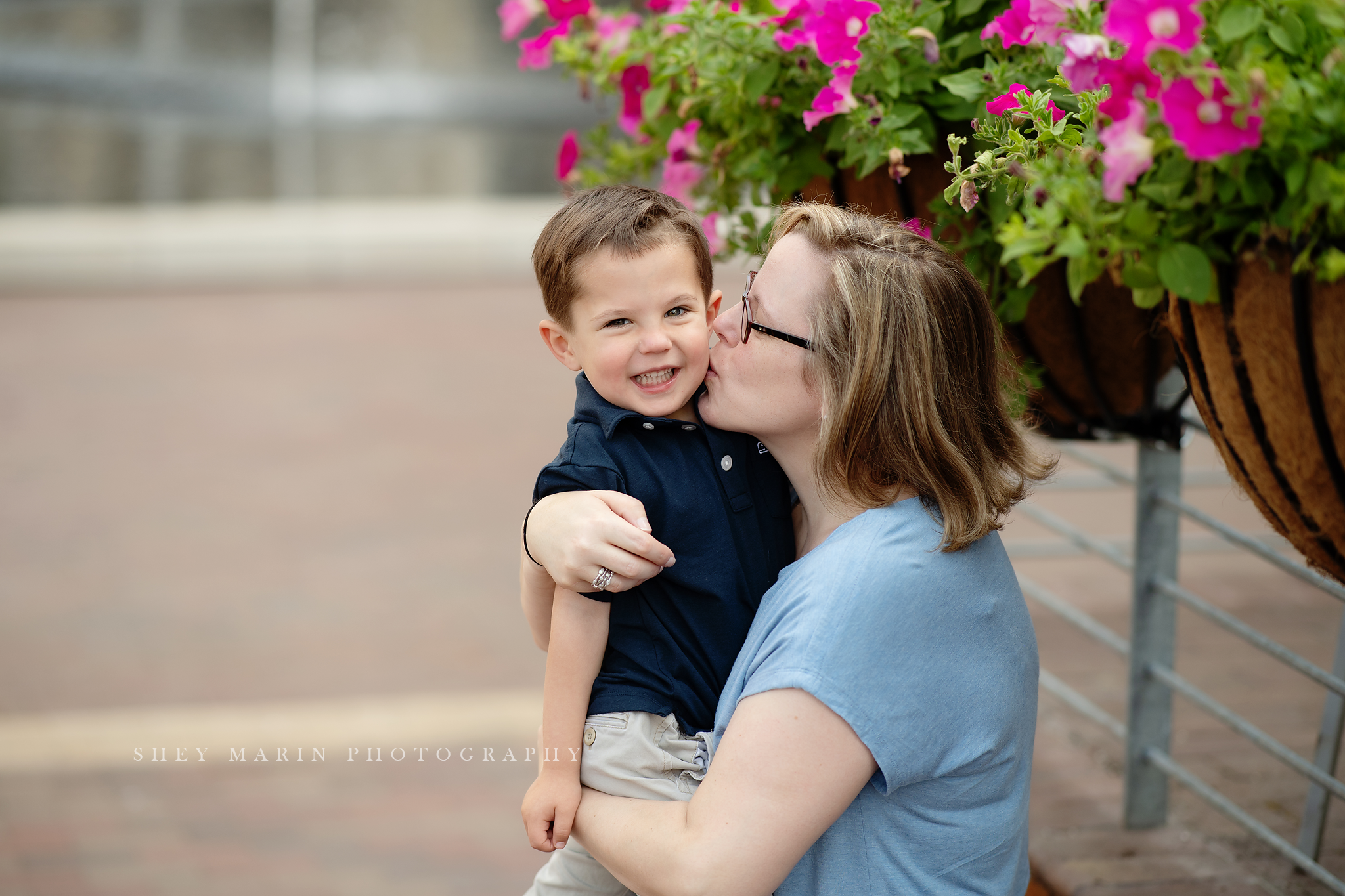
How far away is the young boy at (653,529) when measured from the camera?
153 centimetres

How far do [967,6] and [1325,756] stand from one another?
1573mm

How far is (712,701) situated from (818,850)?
223mm

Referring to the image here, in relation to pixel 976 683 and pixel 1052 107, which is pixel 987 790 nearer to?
pixel 976 683

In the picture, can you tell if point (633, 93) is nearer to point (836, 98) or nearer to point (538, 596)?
point (836, 98)

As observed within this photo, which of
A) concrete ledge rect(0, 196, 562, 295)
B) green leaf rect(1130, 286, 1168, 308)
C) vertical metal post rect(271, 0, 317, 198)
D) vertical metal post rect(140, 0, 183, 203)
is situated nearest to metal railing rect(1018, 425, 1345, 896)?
green leaf rect(1130, 286, 1168, 308)

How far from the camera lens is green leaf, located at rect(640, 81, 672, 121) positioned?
1.88 meters

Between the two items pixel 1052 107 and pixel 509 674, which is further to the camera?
pixel 509 674

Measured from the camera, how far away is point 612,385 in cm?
156

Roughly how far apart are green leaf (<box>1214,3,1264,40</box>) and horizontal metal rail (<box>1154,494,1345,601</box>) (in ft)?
3.48

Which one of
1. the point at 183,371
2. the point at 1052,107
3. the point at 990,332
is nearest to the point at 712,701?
the point at 990,332

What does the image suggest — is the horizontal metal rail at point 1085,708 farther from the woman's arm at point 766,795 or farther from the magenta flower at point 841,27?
the magenta flower at point 841,27

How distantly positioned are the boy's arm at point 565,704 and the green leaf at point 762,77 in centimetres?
68

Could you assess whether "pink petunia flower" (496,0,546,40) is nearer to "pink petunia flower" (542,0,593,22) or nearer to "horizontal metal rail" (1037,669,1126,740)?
"pink petunia flower" (542,0,593,22)

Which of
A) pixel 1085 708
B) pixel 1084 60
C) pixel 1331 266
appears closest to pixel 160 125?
pixel 1085 708
